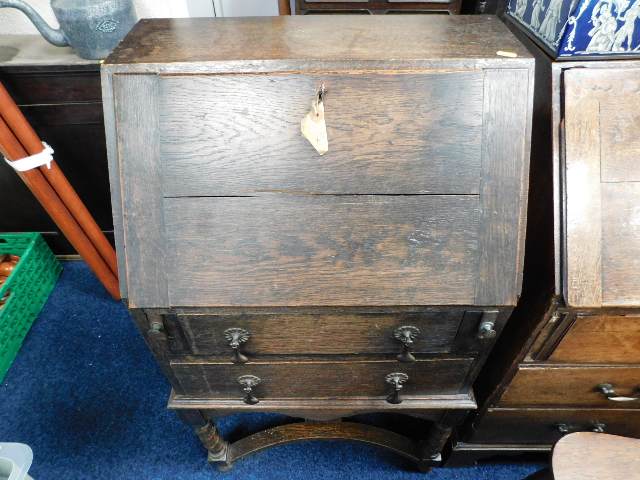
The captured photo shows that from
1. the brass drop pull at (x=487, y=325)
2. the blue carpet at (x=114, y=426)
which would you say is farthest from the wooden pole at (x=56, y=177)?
the brass drop pull at (x=487, y=325)

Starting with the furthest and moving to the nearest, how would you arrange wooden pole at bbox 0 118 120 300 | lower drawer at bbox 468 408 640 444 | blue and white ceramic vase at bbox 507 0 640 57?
1. wooden pole at bbox 0 118 120 300
2. lower drawer at bbox 468 408 640 444
3. blue and white ceramic vase at bbox 507 0 640 57

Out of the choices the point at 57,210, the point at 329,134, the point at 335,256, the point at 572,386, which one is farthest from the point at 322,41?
the point at 57,210

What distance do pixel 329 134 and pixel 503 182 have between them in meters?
0.31

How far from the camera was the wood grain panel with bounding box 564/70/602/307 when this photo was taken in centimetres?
75

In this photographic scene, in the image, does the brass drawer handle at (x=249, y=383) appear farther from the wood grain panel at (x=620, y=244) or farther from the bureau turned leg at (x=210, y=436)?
the wood grain panel at (x=620, y=244)

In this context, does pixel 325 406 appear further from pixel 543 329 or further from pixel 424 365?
pixel 543 329

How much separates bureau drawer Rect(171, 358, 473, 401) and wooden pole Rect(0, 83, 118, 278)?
0.86 m

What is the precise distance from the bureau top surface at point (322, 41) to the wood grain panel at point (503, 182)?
0.19 ft

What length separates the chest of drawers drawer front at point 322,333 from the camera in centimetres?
79

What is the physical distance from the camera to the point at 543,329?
0.84 m

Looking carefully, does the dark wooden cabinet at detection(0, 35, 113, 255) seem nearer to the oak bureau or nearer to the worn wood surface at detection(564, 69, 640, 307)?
the oak bureau

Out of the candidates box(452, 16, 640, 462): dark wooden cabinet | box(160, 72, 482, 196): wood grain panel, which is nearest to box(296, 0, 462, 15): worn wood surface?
box(452, 16, 640, 462): dark wooden cabinet

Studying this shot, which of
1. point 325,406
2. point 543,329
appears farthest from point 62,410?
point 543,329

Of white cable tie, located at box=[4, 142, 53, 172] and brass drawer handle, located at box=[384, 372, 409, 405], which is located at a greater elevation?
white cable tie, located at box=[4, 142, 53, 172]
